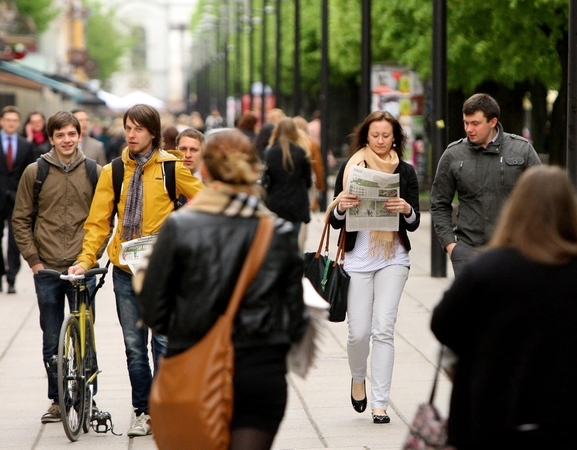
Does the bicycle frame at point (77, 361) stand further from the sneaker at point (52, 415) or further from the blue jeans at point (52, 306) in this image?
the sneaker at point (52, 415)

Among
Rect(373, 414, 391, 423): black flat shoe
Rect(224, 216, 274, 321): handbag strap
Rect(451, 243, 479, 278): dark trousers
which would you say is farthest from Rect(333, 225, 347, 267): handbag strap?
Rect(224, 216, 274, 321): handbag strap

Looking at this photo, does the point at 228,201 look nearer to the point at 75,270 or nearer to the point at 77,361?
the point at 75,270

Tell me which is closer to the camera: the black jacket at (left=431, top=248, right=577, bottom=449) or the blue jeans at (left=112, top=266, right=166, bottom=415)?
the black jacket at (left=431, top=248, right=577, bottom=449)

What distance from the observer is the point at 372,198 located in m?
6.89

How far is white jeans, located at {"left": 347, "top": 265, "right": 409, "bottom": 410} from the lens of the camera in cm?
694

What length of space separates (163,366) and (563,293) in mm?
1257

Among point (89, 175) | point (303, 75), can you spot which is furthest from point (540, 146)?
point (303, 75)

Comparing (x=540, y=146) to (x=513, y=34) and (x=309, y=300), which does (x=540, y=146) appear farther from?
A: (x=309, y=300)

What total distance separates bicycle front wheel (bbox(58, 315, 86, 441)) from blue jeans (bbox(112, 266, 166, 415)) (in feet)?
0.87

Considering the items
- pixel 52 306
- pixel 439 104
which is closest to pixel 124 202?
pixel 52 306

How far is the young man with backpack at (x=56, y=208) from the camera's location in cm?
694

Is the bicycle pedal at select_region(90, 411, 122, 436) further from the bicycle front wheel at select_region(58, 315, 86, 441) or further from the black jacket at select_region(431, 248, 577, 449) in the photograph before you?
the black jacket at select_region(431, 248, 577, 449)

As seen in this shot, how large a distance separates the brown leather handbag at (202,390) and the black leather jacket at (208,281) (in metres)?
0.04

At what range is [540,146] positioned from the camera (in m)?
26.3
